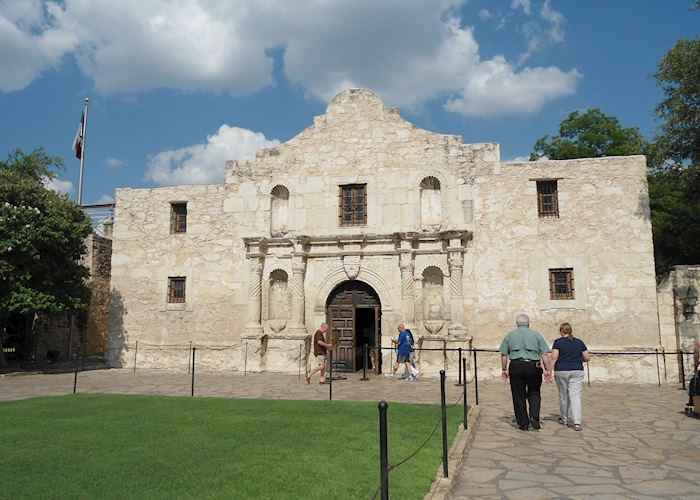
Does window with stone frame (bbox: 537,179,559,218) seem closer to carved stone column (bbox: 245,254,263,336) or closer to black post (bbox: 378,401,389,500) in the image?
carved stone column (bbox: 245,254,263,336)

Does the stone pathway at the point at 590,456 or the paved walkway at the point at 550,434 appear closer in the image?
the stone pathway at the point at 590,456

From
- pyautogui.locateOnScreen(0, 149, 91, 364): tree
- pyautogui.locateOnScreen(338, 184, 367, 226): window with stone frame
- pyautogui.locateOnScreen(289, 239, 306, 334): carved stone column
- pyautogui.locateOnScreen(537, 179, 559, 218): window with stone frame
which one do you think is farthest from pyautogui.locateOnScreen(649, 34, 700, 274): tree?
pyautogui.locateOnScreen(0, 149, 91, 364): tree

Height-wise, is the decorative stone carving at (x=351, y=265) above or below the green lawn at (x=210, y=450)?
above

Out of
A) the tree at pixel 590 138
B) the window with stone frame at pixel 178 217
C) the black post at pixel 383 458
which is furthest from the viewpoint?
the tree at pixel 590 138

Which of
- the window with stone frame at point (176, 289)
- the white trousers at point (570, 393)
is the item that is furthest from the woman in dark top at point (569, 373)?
the window with stone frame at point (176, 289)

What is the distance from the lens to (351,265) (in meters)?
16.2

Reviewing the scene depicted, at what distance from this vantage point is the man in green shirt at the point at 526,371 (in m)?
8.00

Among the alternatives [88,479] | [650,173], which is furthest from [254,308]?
[650,173]

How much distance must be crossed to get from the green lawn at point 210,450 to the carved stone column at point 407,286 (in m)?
6.02

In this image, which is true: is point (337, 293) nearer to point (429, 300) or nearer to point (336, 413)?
point (429, 300)

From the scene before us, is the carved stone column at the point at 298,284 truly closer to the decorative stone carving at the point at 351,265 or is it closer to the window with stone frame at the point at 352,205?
the decorative stone carving at the point at 351,265

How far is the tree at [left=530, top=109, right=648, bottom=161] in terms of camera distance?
82.7ft

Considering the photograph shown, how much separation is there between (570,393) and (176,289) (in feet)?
43.3

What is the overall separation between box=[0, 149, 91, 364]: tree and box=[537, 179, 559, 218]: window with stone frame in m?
13.8
